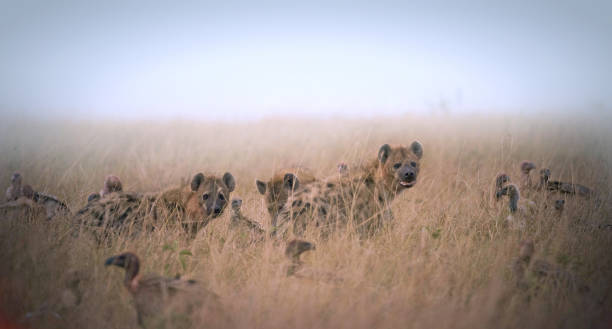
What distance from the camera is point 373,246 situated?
165 inches

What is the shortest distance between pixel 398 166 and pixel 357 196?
20.8 inches

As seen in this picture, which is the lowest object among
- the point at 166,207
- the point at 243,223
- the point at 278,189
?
the point at 243,223

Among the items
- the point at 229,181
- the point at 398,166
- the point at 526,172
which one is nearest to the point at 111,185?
the point at 229,181

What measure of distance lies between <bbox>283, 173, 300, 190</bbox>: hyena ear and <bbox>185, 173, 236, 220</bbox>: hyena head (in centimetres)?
52

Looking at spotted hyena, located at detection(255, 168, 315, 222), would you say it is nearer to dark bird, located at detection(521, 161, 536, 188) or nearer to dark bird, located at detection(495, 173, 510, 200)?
dark bird, located at detection(495, 173, 510, 200)

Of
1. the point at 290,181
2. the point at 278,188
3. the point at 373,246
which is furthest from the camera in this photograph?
the point at 278,188

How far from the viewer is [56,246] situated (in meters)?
3.77

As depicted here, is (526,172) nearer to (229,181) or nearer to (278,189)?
(278,189)

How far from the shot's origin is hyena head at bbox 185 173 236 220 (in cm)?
436

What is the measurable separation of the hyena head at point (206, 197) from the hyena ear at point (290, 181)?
1.72ft

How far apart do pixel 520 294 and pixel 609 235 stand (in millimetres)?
1432

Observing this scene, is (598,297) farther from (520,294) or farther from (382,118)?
(382,118)

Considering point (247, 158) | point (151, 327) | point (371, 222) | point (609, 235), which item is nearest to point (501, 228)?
point (609, 235)

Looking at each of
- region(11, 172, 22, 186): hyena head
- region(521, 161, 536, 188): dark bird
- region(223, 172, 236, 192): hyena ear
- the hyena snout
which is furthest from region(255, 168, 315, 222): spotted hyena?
region(521, 161, 536, 188): dark bird
